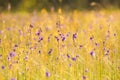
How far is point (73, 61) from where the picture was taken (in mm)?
3799

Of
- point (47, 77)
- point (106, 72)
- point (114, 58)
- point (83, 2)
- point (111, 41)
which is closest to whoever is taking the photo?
point (47, 77)

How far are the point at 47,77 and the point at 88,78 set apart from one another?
41 cm

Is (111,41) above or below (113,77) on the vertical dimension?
above

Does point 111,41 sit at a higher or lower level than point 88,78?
higher

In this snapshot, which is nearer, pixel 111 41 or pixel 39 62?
pixel 39 62

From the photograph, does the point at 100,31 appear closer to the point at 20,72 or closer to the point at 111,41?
the point at 111,41

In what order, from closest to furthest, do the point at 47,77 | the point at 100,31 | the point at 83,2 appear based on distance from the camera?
the point at 47,77
the point at 100,31
the point at 83,2

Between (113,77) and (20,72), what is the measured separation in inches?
36.1

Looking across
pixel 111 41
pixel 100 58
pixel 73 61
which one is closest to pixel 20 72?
pixel 73 61

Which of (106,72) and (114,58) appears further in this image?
(114,58)

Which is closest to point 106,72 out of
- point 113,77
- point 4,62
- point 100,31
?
point 113,77

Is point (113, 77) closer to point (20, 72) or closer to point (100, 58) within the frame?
point (100, 58)

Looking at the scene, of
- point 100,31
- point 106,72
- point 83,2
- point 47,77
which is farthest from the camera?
point 83,2

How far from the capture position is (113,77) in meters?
3.54
